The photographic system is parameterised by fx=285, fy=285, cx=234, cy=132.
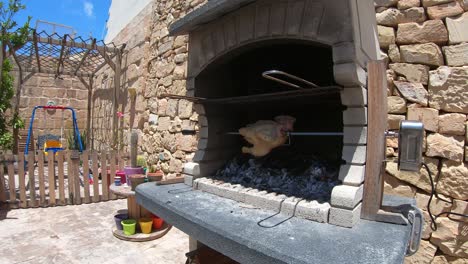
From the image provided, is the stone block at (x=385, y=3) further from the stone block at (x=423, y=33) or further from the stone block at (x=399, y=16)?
the stone block at (x=423, y=33)

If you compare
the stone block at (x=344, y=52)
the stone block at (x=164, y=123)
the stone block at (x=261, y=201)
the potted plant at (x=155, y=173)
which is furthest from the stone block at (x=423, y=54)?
the stone block at (x=164, y=123)

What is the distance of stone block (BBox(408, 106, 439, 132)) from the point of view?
2197 mm

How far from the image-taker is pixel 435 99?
7.22 ft

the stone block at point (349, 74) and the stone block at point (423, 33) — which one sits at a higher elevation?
the stone block at point (423, 33)

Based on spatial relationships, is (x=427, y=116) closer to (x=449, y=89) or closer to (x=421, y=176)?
(x=449, y=89)

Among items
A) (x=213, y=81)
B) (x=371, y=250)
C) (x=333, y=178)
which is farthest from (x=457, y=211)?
(x=213, y=81)

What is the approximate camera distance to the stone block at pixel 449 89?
209cm

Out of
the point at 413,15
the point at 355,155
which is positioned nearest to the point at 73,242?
the point at 355,155

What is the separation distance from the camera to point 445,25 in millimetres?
2189

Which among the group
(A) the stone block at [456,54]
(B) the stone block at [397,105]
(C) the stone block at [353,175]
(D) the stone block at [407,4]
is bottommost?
(C) the stone block at [353,175]

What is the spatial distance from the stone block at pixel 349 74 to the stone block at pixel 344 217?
2.16ft

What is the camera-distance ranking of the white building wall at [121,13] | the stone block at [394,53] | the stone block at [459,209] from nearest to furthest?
the stone block at [459,209] → the stone block at [394,53] → the white building wall at [121,13]

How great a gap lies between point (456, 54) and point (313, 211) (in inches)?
66.5

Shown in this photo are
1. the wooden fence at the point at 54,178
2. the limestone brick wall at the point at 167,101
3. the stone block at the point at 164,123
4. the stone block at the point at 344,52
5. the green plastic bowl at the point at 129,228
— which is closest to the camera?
the stone block at the point at 344,52
